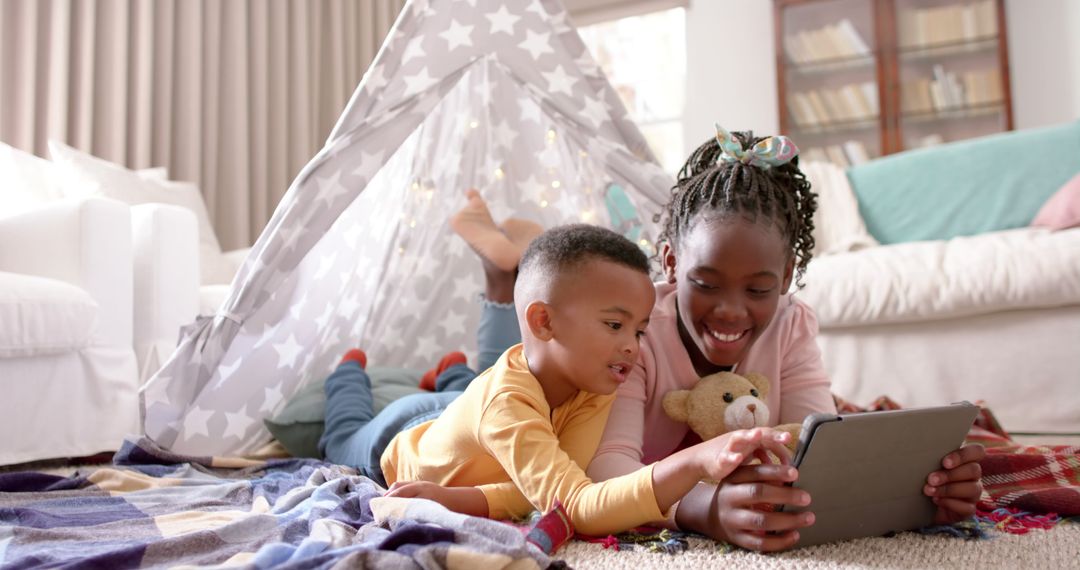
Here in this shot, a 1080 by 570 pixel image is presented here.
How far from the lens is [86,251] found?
1.93m

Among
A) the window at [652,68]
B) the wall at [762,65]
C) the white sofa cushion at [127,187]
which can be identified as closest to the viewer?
the white sofa cushion at [127,187]

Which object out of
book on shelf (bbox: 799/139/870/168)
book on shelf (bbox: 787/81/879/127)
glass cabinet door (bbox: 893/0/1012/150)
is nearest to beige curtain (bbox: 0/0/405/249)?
book on shelf (bbox: 787/81/879/127)

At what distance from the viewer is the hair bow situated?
47.5 inches

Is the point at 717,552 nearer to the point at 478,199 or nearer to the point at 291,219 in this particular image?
the point at 291,219

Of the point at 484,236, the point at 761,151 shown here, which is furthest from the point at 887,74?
the point at 761,151

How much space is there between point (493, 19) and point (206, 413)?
3.29 feet

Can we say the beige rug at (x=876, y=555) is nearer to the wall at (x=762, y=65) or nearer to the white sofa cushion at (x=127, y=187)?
the white sofa cushion at (x=127, y=187)

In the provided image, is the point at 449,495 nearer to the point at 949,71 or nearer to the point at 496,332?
the point at 496,332

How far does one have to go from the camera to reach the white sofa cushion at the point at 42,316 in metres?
1.64

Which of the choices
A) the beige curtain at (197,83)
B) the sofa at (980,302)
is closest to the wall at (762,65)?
the sofa at (980,302)

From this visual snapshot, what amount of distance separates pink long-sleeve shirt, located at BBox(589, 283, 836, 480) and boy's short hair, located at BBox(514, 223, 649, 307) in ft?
0.46

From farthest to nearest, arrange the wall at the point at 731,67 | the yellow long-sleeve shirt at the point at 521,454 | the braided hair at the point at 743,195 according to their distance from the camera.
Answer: the wall at the point at 731,67 < the braided hair at the point at 743,195 < the yellow long-sleeve shirt at the point at 521,454

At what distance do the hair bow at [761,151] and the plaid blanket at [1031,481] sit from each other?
54 cm

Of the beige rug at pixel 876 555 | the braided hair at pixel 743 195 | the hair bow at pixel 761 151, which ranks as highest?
the hair bow at pixel 761 151
